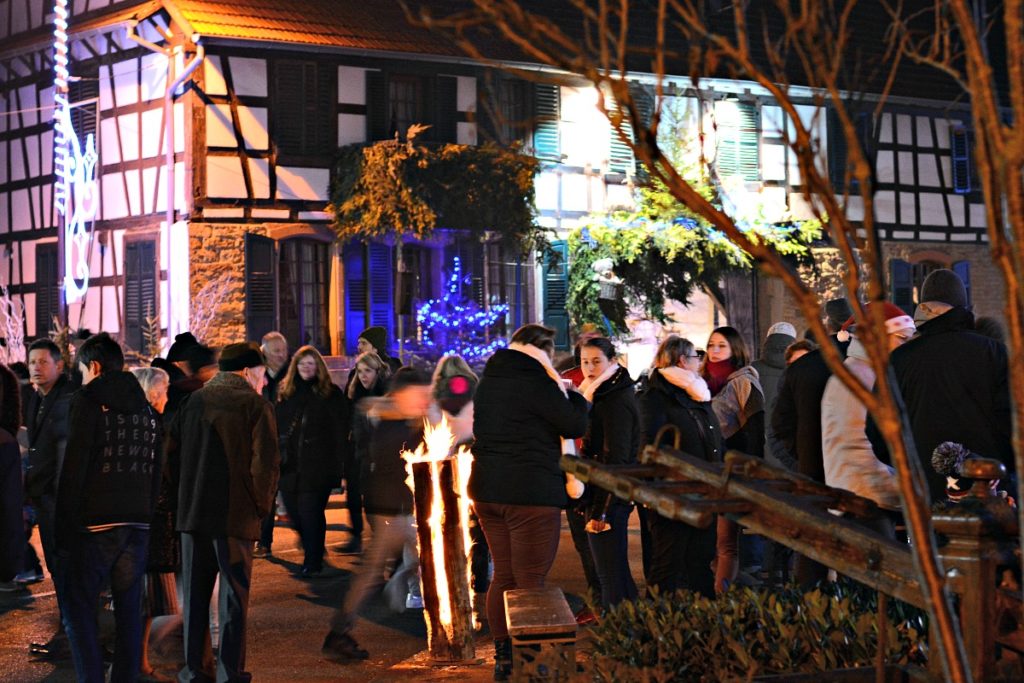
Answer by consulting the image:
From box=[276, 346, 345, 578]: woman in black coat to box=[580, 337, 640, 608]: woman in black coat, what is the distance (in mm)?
3259

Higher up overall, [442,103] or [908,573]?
[442,103]

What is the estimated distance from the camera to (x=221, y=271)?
23.5 meters

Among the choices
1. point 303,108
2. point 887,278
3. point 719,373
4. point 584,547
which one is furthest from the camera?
point 887,278

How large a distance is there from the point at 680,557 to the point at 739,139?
65.9 feet

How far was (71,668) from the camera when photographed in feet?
27.4

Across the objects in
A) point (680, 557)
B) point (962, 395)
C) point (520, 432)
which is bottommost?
point (680, 557)

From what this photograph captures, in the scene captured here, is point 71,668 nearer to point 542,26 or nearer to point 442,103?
point 542,26

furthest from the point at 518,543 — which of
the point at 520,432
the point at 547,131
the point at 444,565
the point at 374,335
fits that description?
the point at 547,131

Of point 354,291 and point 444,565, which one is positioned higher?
point 354,291

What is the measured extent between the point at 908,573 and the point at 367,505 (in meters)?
5.82

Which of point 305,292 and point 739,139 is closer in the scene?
point 305,292

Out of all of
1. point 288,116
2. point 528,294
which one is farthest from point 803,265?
point 288,116

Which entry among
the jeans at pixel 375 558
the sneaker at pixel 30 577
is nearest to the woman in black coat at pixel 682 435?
the jeans at pixel 375 558

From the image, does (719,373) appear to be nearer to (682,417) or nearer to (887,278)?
(682,417)
